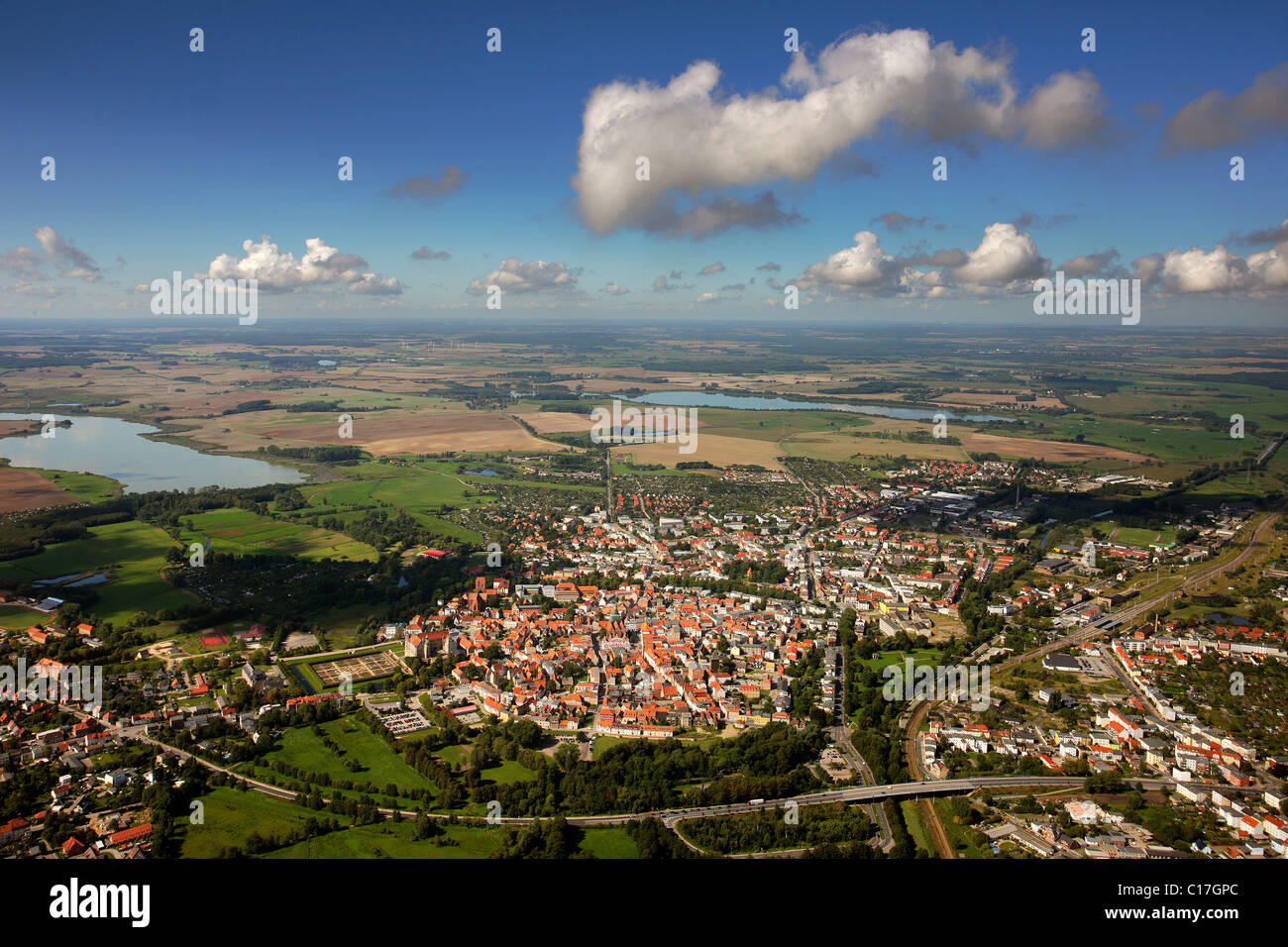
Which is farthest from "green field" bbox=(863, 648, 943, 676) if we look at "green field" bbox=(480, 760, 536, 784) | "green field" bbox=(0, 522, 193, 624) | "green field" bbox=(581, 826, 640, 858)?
"green field" bbox=(0, 522, 193, 624)

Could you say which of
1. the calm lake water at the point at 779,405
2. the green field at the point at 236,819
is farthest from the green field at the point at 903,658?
the calm lake water at the point at 779,405

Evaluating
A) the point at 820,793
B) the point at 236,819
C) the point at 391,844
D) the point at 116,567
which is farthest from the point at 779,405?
the point at 236,819

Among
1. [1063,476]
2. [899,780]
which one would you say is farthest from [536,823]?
[1063,476]

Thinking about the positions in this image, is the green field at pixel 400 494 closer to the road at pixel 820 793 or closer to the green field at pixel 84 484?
the green field at pixel 84 484

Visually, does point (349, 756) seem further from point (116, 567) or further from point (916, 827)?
point (116, 567)

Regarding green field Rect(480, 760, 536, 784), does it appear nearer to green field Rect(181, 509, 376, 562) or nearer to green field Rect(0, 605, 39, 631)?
green field Rect(0, 605, 39, 631)
